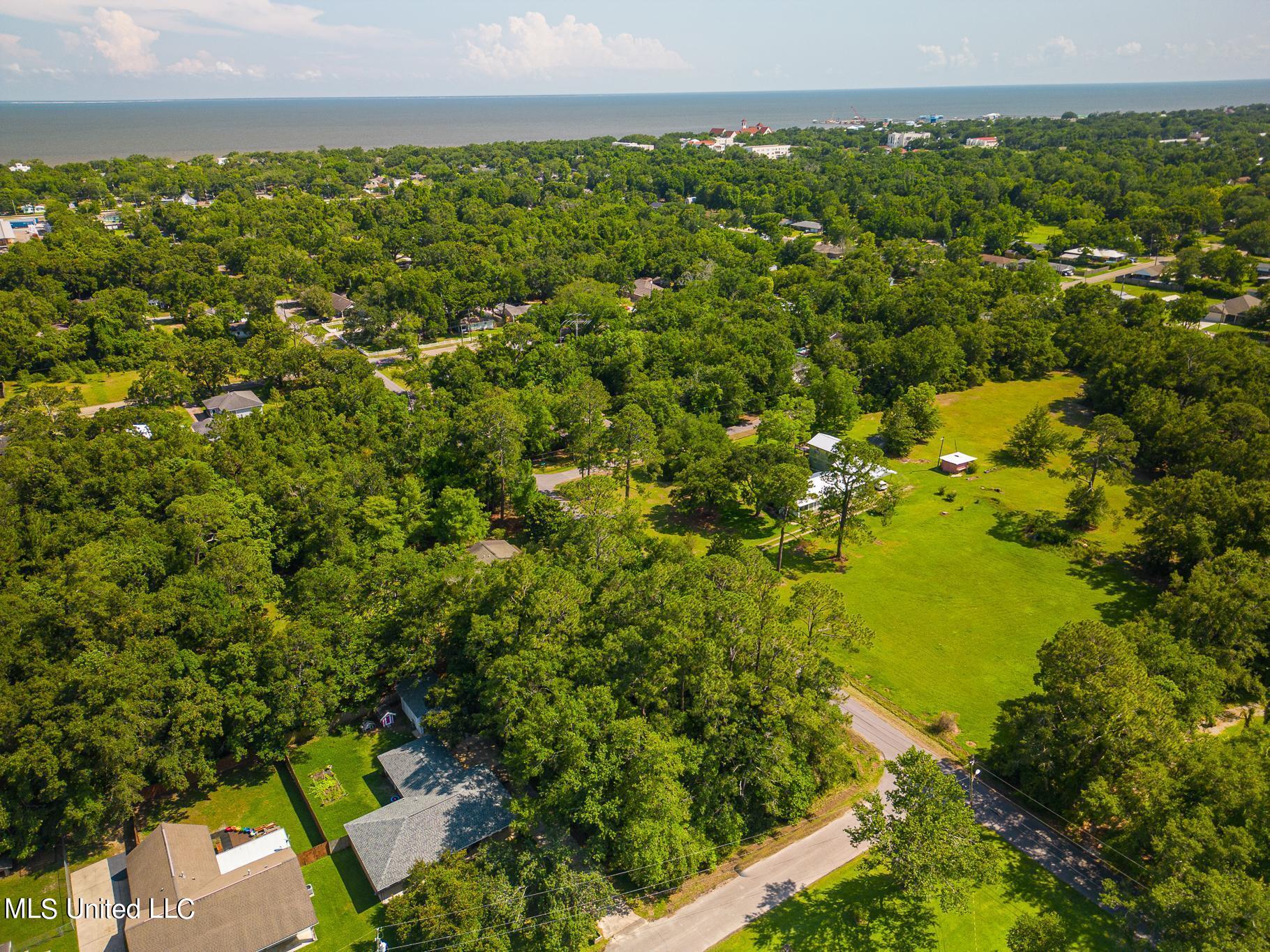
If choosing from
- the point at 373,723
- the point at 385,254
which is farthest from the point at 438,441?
the point at 385,254

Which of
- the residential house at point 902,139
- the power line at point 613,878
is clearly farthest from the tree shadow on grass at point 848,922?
the residential house at point 902,139

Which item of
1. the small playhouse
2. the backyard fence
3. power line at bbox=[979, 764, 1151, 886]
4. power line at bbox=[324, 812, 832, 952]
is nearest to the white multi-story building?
the small playhouse

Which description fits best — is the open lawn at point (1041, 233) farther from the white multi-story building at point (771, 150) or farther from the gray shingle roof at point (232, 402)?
the gray shingle roof at point (232, 402)

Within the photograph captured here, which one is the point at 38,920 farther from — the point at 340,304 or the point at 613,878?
the point at 340,304

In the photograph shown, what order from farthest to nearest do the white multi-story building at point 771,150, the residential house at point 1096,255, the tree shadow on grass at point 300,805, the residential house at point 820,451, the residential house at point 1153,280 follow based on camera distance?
the white multi-story building at point 771,150 → the residential house at point 1096,255 → the residential house at point 1153,280 → the residential house at point 820,451 → the tree shadow on grass at point 300,805

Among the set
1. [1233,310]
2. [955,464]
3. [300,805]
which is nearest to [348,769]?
[300,805]
